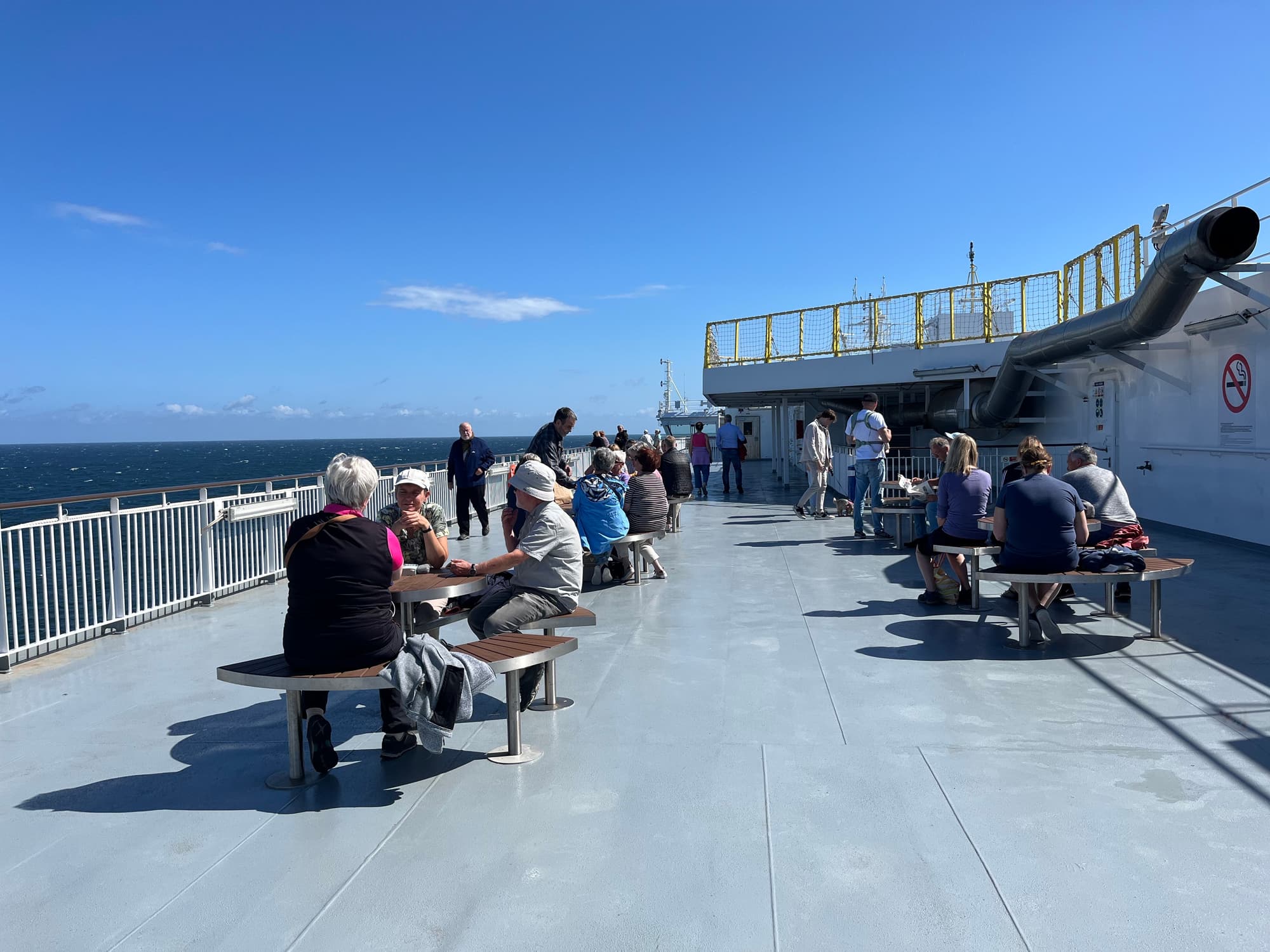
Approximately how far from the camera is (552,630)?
15.4ft

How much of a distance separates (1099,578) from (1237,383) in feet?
20.1

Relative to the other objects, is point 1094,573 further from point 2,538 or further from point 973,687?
point 2,538

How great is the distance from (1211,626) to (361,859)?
5.87 metres

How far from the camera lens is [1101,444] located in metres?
13.7

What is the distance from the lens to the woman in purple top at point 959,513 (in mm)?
6668

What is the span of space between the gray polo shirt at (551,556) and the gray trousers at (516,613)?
42mm

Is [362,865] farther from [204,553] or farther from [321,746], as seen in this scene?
[204,553]

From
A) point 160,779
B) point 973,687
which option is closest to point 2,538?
point 160,779

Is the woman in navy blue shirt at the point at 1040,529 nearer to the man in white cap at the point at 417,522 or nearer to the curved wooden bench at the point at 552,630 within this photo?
the curved wooden bench at the point at 552,630

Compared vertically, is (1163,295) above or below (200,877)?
above

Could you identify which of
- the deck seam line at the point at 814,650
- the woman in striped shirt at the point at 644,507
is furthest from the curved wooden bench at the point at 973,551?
the woman in striped shirt at the point at 644,507

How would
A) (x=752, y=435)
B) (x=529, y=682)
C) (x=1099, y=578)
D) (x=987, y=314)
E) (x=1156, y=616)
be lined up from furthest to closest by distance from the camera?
(x=752, y=435), (x=987, y=314), (x=1156, y=616), (x=1099, y=578), (x=529, y=682)

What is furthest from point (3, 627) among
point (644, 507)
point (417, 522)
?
point (644, 507)

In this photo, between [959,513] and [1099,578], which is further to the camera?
[959,513]
